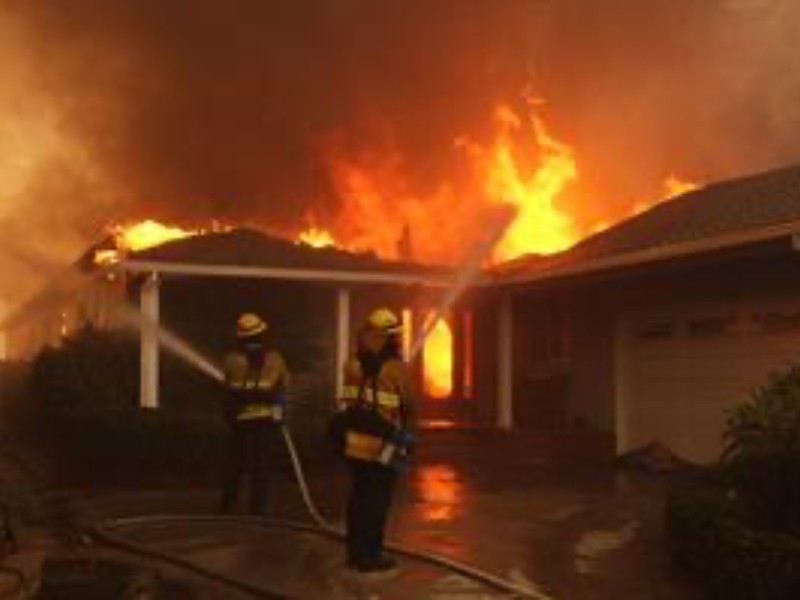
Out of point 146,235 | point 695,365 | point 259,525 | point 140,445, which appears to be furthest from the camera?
point 146,235

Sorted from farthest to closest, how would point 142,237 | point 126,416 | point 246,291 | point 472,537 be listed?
point 142,237, point 246,291, point 126,416, point 472,537

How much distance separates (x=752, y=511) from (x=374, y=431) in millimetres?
2744

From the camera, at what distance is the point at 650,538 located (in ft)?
34.0

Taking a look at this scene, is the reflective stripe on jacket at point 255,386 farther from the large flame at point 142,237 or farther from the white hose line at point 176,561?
the large flame at point 142,237

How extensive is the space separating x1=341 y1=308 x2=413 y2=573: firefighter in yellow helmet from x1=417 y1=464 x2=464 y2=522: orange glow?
284 cm

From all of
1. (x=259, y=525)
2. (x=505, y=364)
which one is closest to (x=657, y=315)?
(x=505, y=364)

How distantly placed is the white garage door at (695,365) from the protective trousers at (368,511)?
23.2 feet

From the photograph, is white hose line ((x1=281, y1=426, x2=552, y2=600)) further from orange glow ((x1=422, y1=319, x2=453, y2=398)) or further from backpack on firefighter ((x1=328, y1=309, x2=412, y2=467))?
orange glow ((x1=422, y1=319, x2=453, y2=398))

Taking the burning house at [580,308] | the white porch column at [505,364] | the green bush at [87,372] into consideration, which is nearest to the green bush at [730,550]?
the burning house at [580,308]

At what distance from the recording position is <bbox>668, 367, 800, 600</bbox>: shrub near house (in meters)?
7.61

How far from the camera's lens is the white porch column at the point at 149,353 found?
16.6 meters

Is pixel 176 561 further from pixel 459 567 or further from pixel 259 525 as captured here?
pixel 459 567

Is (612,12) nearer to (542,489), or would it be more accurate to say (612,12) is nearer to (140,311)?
→ (140,311)

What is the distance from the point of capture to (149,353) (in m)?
16.7
